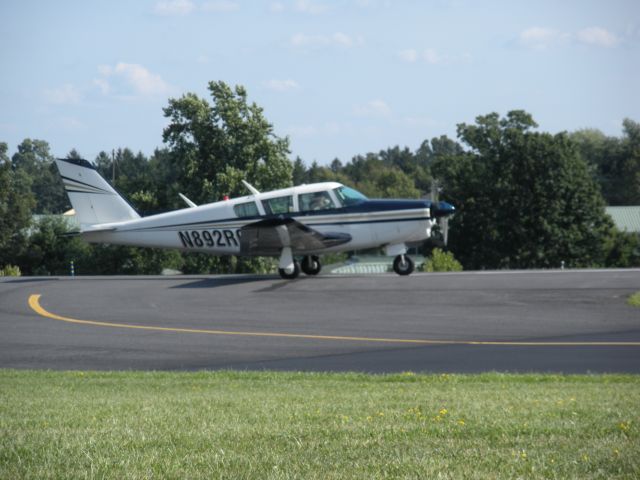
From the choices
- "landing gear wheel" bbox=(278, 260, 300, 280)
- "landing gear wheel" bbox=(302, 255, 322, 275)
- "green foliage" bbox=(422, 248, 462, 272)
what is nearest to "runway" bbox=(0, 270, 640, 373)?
"landing gear wheel" bbox=(278, 260, 300, 280)

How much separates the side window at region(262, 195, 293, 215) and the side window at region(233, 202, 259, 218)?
0.33 meters

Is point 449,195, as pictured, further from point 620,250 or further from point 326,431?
point 326,431

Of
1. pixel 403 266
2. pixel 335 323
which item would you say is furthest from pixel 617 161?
pixel 335 323

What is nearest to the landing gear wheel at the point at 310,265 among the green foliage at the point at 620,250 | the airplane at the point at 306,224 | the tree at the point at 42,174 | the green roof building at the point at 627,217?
the airplane at the point at 306,224

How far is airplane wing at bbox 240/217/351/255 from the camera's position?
2538 centimetres

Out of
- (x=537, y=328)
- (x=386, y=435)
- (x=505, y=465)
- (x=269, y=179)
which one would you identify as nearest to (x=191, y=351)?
(x=537, y=328)

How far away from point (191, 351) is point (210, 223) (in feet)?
37.3

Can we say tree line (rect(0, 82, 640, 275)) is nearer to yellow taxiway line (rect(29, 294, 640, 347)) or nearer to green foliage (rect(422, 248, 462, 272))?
green foliage (rect(422, 248, 462, 272))

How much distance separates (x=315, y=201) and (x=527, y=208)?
4981 cm

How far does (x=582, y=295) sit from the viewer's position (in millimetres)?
22141

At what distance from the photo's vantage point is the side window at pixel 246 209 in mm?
27094

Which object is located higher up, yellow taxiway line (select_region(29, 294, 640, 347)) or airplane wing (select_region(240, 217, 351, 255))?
airplane wing (select_region(240, 217, 351, 255))

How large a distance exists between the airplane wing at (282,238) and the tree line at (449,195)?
31.8m

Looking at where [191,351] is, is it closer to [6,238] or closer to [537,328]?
[537,328]
